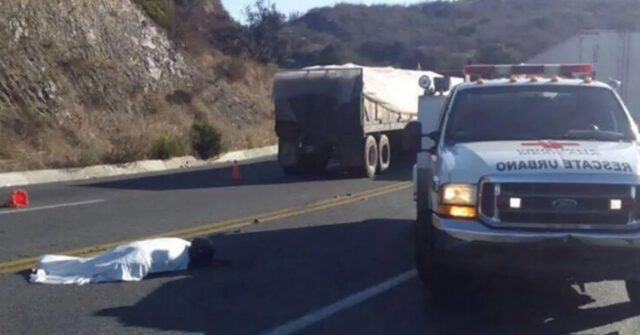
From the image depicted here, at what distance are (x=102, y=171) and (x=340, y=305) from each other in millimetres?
18056

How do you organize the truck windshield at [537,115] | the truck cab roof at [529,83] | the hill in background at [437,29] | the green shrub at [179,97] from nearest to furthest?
the truck windshield at [537,115] < the truck cab roof at [529,83] < the green shrub at [179,97] < the hill in background at [437,29]

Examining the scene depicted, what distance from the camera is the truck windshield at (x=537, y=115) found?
33.8 feet

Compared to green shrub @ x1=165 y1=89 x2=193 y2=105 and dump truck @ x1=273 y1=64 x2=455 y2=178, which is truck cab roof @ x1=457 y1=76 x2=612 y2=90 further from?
green shrub @ x1=165 y1=89 x2=193 y2=105

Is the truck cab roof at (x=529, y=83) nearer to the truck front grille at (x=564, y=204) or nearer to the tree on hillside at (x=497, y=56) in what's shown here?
the truck front grille at (x=564, y=204)

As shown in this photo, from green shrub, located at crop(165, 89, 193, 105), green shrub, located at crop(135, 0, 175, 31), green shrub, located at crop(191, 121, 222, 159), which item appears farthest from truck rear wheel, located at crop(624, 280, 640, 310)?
green shrub, located at crop(135, 0, 175, 31)

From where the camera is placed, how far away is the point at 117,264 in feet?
35.5

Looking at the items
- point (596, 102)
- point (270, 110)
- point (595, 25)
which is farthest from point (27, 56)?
point (595, 25)

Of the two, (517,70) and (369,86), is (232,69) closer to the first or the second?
(369,86)

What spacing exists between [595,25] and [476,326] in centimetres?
6384

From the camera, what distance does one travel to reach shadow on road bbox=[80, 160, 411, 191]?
22484 millimetres

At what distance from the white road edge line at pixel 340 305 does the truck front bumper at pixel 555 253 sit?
124 centimetres

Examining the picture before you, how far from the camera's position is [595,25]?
230 feet

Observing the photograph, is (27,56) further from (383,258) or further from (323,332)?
(323,332)

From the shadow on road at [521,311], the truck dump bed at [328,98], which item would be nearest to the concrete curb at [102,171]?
the truck dump bed at [328,98]
